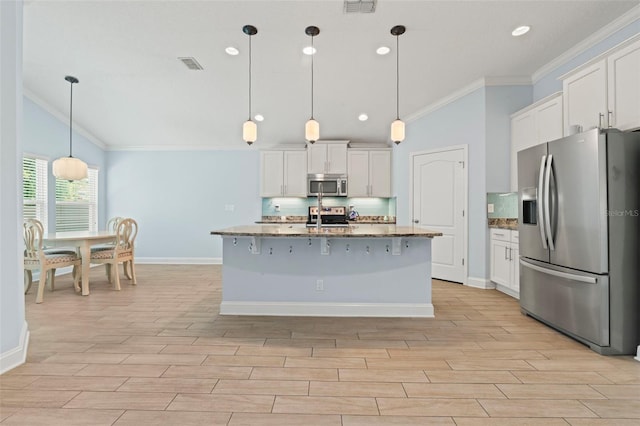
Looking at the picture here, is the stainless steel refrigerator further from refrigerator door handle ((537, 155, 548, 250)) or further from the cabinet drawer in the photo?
the cabinet drawer

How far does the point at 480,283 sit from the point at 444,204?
1.25 meters

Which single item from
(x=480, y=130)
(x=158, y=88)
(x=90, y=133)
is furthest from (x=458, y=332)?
(x=90, y=133)

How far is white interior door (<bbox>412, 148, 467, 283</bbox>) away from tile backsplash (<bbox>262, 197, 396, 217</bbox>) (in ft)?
4.08

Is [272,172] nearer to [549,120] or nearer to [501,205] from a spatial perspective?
[501,205]

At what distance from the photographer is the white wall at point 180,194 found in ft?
22.2

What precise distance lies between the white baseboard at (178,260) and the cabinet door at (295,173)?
2.05 meters

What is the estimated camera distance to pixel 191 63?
14.4ft

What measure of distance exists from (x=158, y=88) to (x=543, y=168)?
5094 millimetres

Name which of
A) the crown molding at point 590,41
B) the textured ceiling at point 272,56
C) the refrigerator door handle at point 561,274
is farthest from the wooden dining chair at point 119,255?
the crown molding at point 590,41

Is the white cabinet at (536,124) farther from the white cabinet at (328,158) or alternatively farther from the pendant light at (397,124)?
the white cabinet at (328,158)

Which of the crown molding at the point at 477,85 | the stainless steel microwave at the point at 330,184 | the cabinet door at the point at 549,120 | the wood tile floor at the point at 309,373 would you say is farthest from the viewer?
the stainless steel microwave at the point at 330,184

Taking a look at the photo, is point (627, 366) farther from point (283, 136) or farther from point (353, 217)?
point (283, 136)

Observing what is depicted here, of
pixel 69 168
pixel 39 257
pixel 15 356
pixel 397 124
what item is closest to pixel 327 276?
pixel 397 124

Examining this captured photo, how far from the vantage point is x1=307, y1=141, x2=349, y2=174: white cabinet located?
21.2ft
